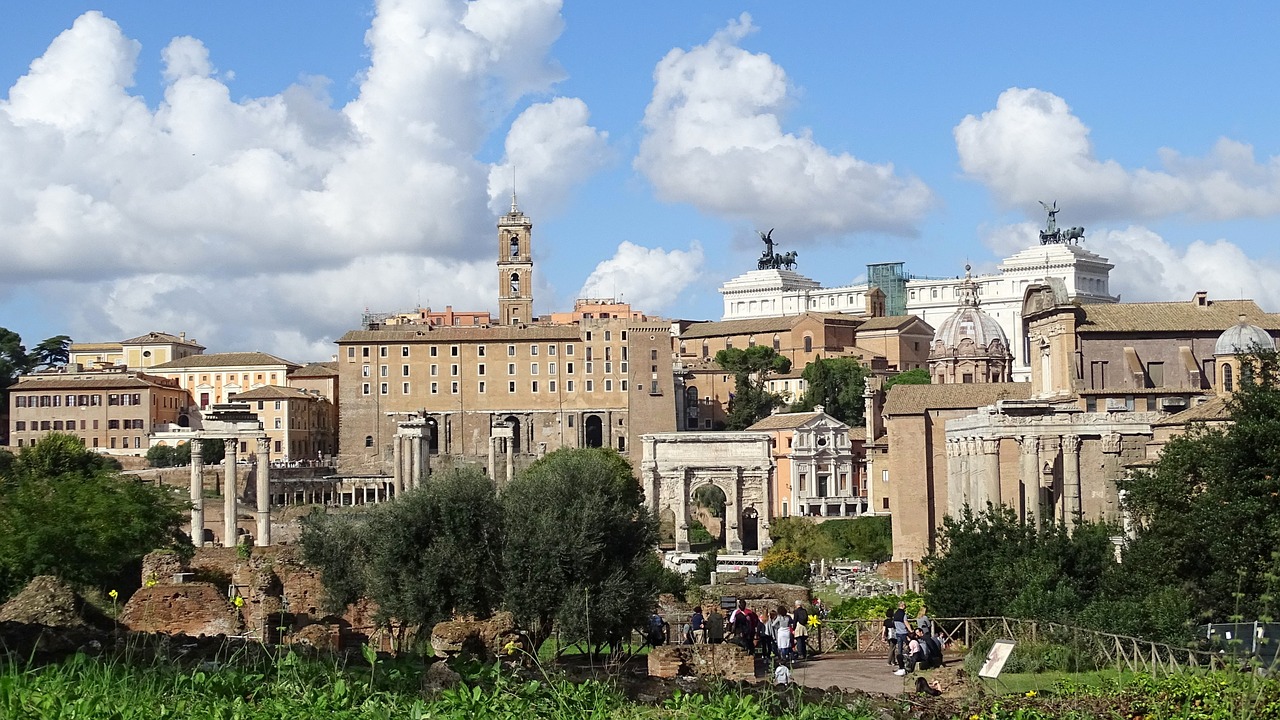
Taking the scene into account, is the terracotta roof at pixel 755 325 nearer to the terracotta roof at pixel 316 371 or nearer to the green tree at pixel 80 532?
the terracotta roof at pixel 316 371

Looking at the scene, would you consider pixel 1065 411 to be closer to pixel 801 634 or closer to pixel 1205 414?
pixel 1205 414

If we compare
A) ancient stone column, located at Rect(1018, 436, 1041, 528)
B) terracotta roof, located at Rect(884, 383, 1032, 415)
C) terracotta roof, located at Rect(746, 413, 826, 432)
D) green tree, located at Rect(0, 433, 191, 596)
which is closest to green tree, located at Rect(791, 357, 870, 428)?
terracotta roof, located at Rect(746, 413, 826, 432)

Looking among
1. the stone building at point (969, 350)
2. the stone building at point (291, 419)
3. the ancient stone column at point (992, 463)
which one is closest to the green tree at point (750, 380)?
the stone building at point (291, 419)

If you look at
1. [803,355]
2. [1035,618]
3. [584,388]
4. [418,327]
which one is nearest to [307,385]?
[418,327]

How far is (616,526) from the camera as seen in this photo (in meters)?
20.5

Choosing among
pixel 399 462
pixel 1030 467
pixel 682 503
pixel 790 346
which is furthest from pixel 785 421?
pixel 1030 467

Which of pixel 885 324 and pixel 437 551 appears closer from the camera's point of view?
pixel 437 551

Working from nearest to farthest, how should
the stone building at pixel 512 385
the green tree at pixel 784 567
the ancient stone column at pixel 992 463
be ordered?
the ancient stone column at pixel 992 463, the green tree at pixel 784 567, the stone building at pixel 512 385

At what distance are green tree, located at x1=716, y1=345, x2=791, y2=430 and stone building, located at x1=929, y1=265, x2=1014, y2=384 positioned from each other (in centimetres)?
2676

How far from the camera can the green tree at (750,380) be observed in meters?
87.9

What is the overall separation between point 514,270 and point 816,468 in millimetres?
31551

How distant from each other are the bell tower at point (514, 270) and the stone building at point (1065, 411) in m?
56.1

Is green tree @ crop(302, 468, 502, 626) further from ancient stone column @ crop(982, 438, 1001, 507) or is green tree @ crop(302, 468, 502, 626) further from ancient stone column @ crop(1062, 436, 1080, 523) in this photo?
ancient stone column @ crop(1062, 436, 1080, 523)

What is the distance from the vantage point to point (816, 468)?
238ft
